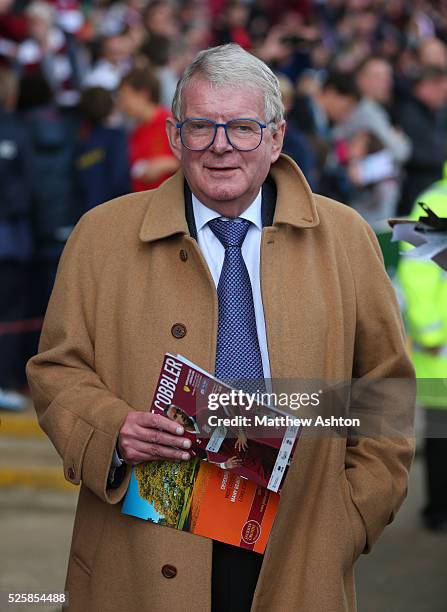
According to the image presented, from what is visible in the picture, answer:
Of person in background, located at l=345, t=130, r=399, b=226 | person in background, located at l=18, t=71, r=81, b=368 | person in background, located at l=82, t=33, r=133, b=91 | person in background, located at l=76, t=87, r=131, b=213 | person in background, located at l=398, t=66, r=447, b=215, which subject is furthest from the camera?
person in background, located at l=398, t=66, r=447, b=215

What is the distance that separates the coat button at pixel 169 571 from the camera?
289cm

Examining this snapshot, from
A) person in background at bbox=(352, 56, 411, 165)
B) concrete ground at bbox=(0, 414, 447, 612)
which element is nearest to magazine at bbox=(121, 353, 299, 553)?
concrete ground at bbox=(0, 414, 447, 612)

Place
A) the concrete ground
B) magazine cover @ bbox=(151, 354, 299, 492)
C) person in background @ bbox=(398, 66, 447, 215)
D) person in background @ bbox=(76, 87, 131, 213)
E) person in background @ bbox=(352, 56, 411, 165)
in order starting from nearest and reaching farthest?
magazine cover @ bbox=(151, 354, 299, 492) < the concrete ground < person in background @ bbox=(76, 87, 131, 213) < person in background @ bbox=(352, 56, 411, 165) < person in background @ bbox=(398, 66, 447, 215)

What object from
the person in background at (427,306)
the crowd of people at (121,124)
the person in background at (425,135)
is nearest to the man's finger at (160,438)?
the person in background at (427,306)

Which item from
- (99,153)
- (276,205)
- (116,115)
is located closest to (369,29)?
(116,115)

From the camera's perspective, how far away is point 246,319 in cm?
297

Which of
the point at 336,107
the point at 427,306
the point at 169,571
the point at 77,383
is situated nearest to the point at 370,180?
the point at 336,107

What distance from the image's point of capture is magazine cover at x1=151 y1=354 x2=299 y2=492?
269 centimetres

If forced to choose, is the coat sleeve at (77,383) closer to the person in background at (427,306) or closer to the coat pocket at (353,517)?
the coat pocket at (353,517)

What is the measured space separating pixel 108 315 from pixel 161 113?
175 inches

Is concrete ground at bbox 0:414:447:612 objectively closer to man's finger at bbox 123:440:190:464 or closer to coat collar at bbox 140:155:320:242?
man's finger at bbox 123:440:190:464

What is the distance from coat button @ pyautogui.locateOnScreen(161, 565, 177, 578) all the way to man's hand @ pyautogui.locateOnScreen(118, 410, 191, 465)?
27cm

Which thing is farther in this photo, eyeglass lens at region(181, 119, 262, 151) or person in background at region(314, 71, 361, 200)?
person in background at region(314, 71, 361, 200)

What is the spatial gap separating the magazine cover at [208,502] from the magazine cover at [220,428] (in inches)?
4.2
